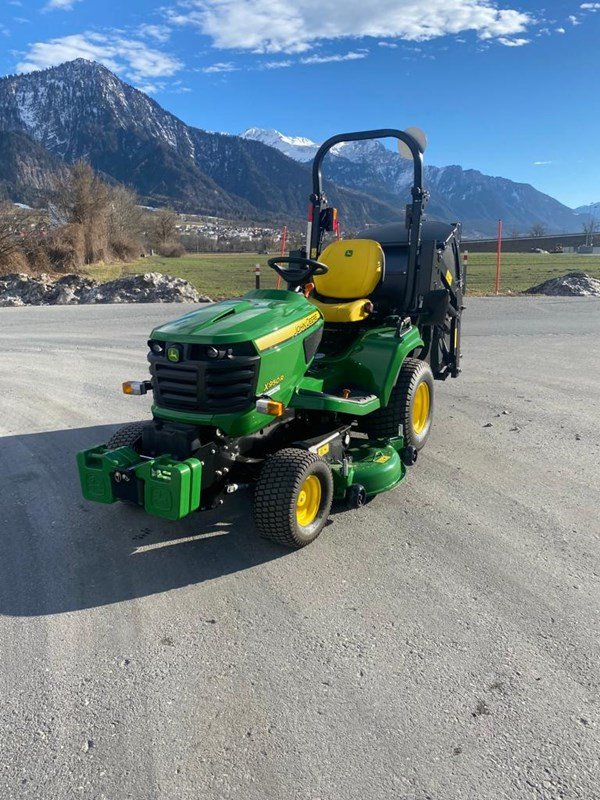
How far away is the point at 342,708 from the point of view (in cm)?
233

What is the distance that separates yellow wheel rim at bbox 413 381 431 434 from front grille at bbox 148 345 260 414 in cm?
205

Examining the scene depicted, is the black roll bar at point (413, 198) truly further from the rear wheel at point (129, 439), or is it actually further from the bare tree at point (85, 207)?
the bare tree at point (85, 207)

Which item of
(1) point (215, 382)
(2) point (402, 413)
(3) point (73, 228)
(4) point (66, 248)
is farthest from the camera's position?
(3) point (73, 228)

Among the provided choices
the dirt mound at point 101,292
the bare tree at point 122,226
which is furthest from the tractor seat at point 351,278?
the bare tree at point 122,226

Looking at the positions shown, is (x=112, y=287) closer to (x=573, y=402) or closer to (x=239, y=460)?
(x=573, y=402)

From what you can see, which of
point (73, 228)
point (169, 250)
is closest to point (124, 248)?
point (73, 228)

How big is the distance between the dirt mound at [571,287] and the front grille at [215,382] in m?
14.7

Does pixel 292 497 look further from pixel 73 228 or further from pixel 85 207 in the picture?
pixel 85 207

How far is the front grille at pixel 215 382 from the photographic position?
3369 millimetres

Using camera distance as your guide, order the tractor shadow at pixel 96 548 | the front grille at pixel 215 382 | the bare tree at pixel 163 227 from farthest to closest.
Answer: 1. the bare tree at pixel 163 227
2. the front grille at pixel 215 382
3. the tractor shadow at pixel 96 548

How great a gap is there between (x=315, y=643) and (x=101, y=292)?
14.8 metres

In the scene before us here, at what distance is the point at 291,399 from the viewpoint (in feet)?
12.6

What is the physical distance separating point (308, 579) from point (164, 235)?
55282mm

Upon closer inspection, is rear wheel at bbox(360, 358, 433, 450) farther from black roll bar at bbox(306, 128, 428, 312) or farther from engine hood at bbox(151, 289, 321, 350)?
engine hood at bbox(151, 289, 321, 350)
